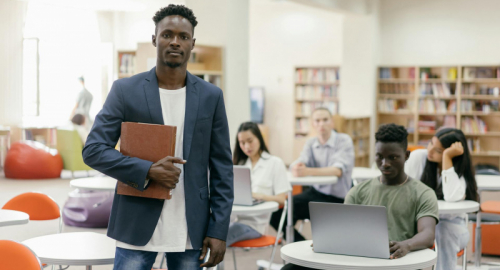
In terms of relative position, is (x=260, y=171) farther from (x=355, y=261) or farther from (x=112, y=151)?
(x=112, y=151)

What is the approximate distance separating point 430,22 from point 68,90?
790 centimetres

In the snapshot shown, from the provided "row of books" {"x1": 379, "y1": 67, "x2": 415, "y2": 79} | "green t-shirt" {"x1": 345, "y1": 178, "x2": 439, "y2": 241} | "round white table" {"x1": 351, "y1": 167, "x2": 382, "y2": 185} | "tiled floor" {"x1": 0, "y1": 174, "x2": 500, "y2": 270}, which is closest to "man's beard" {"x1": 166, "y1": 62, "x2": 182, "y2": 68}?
"green t-shirt" {"x1": 345, "y1": 178, "x2": 439, "y2": 241}

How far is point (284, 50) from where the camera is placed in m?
12.7

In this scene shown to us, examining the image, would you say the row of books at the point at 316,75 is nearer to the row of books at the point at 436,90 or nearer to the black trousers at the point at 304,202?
the row of books at the point at 436,90

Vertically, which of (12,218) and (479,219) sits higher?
(12,218)

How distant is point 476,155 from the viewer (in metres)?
10.8

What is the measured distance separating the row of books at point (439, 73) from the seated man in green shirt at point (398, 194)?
27.8 feet

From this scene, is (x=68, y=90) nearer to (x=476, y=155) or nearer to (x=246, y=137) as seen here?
(x=246, y=137)

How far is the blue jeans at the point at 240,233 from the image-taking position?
3635 mm

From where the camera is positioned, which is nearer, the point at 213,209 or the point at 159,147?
the point at 159,147

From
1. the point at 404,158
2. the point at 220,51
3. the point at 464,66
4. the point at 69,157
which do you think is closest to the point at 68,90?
the point at 69,157

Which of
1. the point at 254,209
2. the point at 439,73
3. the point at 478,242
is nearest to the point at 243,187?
the point at 254,209

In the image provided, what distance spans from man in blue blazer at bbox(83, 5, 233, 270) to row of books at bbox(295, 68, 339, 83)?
10.3m

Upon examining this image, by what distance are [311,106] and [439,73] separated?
2707mm
